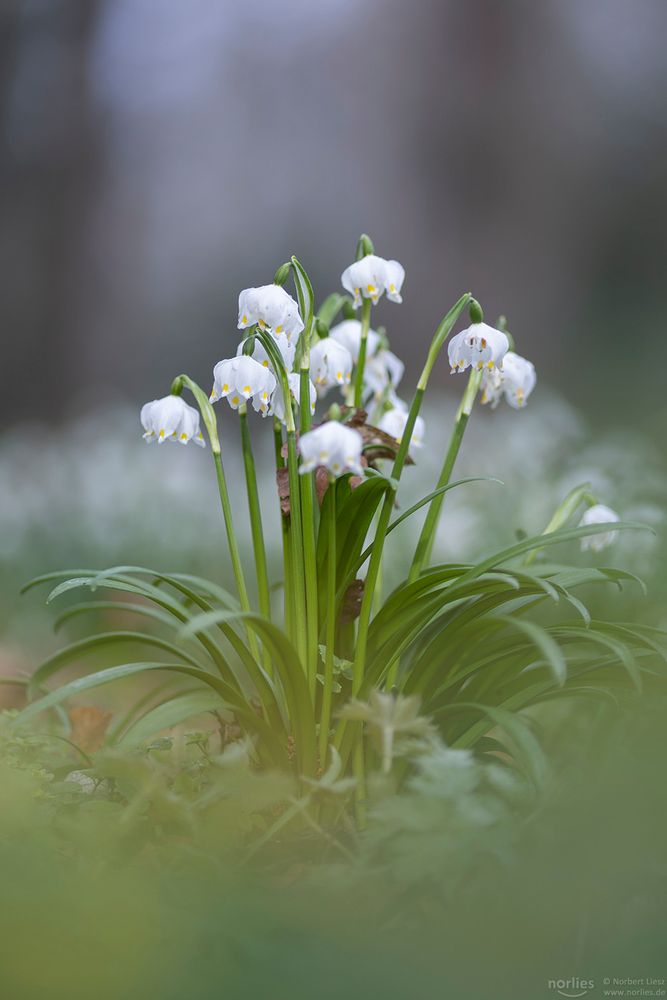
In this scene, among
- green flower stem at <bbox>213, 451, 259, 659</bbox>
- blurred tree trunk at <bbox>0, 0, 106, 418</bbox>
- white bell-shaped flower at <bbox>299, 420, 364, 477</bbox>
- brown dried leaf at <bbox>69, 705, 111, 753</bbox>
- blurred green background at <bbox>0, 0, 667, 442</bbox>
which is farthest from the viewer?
blurred tree trunk at <bbox>0, 0, 106, 418</bbox>

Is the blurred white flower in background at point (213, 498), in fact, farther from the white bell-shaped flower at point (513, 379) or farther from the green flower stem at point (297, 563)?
the green flower stem at point (297, 563)

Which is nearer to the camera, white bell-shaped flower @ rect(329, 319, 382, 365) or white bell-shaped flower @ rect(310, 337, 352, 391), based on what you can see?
white bell-shaped flower @ rect(310, 337, 352, 391)

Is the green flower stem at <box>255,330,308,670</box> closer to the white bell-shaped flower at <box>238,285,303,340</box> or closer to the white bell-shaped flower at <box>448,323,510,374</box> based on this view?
the white bell-shaped flower at <box>238,285,303,340</box>

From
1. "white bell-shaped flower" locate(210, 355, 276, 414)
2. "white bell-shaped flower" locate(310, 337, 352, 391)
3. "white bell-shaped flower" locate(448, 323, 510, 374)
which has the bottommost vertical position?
"white bell-shaped flower" locate(210, 355, 276, 414)

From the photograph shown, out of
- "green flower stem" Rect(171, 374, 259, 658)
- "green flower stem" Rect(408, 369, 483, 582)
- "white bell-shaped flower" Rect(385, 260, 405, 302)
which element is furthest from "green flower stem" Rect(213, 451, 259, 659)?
"white bell-shaped flower" Rect(385, 260, 405, 302)

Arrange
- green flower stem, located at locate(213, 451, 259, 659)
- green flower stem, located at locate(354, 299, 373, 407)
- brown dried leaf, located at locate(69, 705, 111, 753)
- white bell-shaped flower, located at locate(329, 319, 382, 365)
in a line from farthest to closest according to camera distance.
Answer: brown dried leaf, located at locate(69, 705, 111, 753) < white bell-shaped flower, located at locate(329, 319, 382, 365) < green flower stem, located at locate(354, 299, 373, 407) < green flower stem, located at locate(213, 451, 259, 659)

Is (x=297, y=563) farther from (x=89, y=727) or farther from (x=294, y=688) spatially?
(x=89, y=727)
